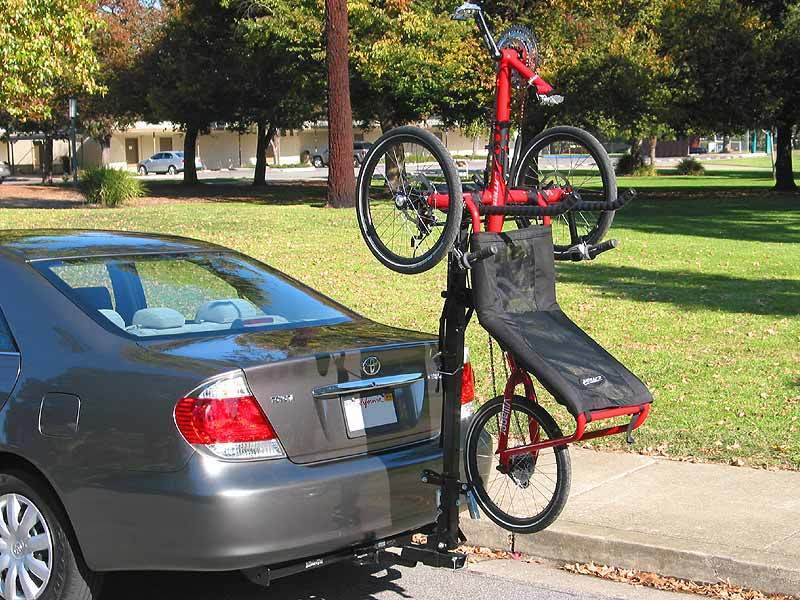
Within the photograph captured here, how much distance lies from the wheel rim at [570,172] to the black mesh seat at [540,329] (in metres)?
0.85

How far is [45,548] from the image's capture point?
4867mm

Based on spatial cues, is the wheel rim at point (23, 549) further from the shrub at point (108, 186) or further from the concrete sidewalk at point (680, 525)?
the shrub at point (108, 186)

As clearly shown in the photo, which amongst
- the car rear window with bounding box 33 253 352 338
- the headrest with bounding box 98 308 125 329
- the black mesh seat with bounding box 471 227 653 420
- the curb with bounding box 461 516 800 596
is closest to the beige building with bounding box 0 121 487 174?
the car rear window with bounding box 33 253 352 338

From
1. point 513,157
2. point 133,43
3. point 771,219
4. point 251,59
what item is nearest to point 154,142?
point 133,43

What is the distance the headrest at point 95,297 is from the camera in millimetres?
5223

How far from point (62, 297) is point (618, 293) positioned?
10427 millimetres

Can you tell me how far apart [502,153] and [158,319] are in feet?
5.86

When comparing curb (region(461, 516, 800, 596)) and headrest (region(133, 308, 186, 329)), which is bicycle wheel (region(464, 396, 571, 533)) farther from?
headrest (region(133, 308, 186, 329))

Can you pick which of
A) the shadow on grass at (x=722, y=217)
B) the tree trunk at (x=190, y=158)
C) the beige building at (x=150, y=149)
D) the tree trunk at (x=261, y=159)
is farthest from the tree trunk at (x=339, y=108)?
the beige building at (x=150, y=149)

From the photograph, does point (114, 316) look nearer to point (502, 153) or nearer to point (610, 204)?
point (502, 153)

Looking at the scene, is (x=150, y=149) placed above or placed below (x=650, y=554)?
above

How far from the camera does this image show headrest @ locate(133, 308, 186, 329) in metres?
5.43

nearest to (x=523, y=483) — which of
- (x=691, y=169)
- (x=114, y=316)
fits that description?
(x=114, y=316)

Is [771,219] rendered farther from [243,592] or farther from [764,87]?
[243,592]
